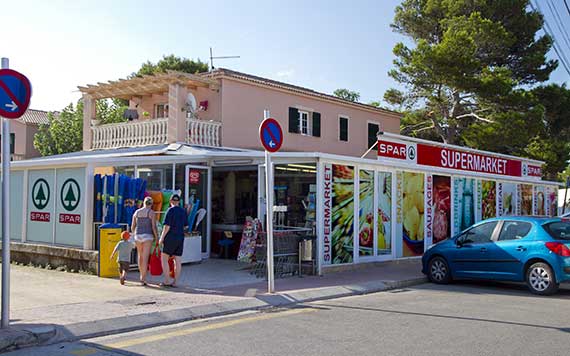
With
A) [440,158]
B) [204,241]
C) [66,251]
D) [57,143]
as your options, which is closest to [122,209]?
[66,251]

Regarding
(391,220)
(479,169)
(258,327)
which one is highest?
(479,169)

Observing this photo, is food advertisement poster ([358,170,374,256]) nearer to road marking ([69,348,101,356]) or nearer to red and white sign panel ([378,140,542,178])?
red and white sign panel ([378,140,542,178])

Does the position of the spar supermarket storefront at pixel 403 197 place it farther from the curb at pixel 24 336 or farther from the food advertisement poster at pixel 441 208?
the curb at pixel 24 336

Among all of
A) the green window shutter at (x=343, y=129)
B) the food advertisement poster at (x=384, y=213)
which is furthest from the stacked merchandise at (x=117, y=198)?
the green window shutter at (x=343, y=129)

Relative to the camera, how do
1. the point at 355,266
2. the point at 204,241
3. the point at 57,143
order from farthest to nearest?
the point at 57,143
the point at 204,241
the point at 355,266

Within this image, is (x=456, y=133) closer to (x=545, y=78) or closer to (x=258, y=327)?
(x=545, y=78)

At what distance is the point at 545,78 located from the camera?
103 feet

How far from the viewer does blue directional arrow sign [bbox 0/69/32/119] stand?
702 cm

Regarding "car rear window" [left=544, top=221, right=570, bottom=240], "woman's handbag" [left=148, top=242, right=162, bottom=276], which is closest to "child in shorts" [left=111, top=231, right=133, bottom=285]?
"woman's handbag" [left=148, top=242, right=162, bottom=276]

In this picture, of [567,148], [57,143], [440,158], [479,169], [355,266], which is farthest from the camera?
[57,143]

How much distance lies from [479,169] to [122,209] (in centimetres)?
1271

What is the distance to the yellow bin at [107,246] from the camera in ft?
40.9

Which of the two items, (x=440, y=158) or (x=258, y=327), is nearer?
(x=258, y=327)

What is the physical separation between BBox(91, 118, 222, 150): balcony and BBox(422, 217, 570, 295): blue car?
351 inches
